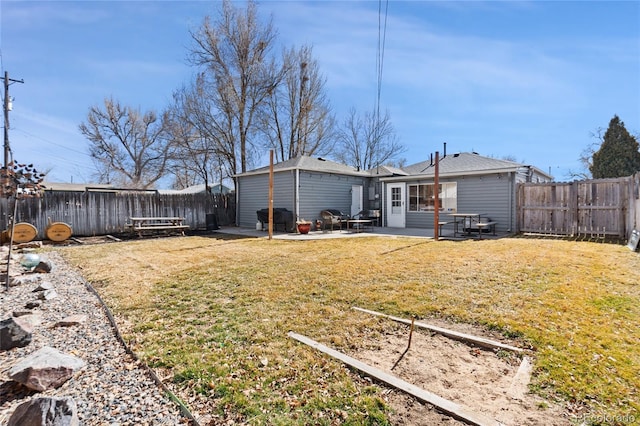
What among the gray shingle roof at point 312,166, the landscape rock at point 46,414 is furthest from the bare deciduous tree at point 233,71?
the landscape rock at point 46,414

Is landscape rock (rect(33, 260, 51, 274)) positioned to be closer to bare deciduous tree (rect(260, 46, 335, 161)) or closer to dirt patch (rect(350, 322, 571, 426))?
dirt patch (rect(350, 322, 571, 426))

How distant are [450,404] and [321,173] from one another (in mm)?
11846

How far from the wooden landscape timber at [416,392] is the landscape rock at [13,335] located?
2.70m

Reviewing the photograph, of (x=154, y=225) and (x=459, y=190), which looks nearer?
(x=459, y=190)

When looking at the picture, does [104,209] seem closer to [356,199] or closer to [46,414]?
[356,199]

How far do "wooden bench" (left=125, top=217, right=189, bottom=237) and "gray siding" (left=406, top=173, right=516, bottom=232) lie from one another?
10.5 m

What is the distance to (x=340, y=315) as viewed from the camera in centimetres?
352

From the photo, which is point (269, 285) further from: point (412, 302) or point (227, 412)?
point (227, 412)

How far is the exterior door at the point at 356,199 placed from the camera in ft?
48.6

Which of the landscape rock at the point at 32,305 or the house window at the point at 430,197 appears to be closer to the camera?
the landscape rock at the point at 32,305

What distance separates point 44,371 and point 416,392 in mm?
2675

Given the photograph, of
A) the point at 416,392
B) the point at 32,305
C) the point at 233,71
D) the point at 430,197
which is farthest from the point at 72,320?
the point at 233,71

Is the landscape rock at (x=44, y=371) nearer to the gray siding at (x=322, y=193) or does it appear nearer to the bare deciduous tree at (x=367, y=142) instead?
the gray siding at (x=322, y=193)

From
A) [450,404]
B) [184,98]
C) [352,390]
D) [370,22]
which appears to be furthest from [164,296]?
[184,98]
